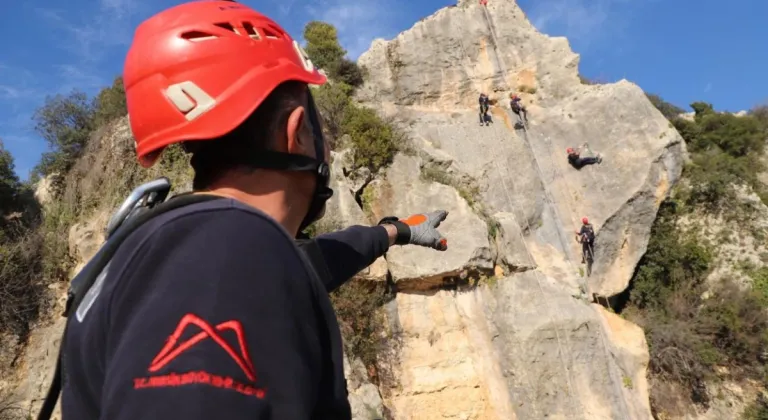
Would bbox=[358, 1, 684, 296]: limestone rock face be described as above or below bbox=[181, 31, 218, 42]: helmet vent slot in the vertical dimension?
above

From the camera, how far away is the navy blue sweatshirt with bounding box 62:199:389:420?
0.59m

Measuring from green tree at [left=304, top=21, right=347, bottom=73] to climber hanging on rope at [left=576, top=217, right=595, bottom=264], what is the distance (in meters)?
9.00

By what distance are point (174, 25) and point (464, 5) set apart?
1810 centimetres

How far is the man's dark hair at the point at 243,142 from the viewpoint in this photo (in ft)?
3.39

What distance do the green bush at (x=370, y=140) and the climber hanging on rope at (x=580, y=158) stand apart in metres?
5.28

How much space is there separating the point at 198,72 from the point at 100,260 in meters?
0.46

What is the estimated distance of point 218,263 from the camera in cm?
67

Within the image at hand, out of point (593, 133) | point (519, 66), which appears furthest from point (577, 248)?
→ point (519, 66)

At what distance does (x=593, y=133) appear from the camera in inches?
561

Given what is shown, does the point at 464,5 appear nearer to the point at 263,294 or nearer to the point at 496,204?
the point at 496,204

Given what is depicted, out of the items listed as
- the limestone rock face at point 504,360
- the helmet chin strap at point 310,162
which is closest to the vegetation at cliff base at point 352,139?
the limestone rock face at point 504,360

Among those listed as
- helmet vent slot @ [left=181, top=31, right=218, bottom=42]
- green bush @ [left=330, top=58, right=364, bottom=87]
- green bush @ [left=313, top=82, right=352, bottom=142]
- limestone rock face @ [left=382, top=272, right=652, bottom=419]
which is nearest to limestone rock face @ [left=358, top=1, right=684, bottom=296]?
green bush @ [left=330, top=58, right=364, bottom=87]

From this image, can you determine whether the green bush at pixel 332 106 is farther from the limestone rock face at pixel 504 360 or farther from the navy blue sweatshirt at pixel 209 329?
the navy blue sweatshirt at pixel 209 329

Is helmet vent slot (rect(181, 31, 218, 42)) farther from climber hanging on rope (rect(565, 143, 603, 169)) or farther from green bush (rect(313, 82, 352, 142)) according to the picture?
climber hanging on rope (rect(565, 143, 603, 169))
